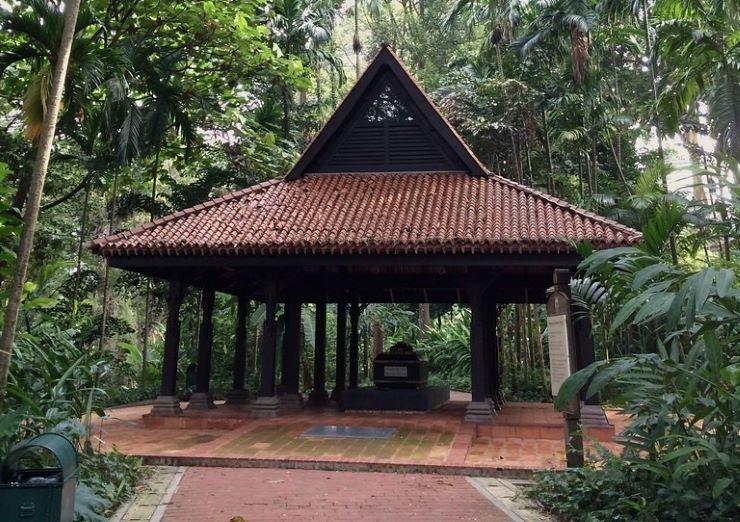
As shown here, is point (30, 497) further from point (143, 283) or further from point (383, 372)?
point (143, 283)

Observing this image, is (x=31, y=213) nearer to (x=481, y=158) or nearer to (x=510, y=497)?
(x=510, y=497)

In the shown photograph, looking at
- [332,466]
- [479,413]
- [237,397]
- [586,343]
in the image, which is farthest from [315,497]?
[237,397]

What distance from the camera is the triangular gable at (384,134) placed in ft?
37.1

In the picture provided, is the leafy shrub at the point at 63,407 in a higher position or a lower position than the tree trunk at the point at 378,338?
lower

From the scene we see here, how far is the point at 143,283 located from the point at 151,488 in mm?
11625

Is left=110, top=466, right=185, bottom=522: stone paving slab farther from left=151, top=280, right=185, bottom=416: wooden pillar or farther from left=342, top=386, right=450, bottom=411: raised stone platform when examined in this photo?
left=342, top=386, right=450, bottom=411: raised stone platform

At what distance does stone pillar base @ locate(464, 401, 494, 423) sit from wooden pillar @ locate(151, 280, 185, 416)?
16.2 ft

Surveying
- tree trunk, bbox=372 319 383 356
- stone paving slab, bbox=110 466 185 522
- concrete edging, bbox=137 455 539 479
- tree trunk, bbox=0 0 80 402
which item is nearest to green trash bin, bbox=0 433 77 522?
tree trunk, bbox=0 0 80 402

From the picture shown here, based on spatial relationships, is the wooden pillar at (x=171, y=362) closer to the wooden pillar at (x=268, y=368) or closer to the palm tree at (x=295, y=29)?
the wooden pillar at (x=268, y=368)

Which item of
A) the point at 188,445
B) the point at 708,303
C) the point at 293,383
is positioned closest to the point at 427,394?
the point at 293,383

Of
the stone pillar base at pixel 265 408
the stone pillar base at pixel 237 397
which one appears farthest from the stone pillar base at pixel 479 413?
the stone pillar base at pixel 237 397

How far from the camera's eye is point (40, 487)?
3.51 metres

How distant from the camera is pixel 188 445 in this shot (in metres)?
7.78

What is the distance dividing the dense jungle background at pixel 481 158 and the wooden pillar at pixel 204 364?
5.02 feet
